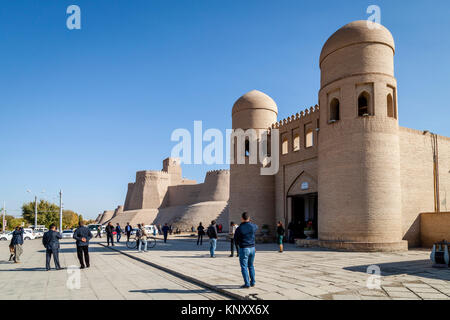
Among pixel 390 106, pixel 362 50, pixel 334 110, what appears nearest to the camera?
pixel 362 50

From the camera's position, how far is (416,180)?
19.4 metres

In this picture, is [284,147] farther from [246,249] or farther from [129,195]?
[129,195]

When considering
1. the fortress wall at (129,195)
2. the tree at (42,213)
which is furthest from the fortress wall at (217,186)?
the tree at (42,213)

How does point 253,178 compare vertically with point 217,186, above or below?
below

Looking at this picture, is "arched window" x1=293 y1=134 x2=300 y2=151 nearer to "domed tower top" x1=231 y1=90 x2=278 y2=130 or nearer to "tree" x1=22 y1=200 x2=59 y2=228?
"domed tower top" x1=231 y1=90 x2=278 y2=130

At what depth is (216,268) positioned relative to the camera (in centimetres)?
1055

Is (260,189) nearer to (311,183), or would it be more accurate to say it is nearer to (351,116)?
(311,183)

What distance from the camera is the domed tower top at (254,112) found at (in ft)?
86.0

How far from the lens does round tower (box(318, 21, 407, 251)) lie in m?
16.5

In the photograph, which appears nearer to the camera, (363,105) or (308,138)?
(363,105)

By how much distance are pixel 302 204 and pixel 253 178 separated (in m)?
4.07

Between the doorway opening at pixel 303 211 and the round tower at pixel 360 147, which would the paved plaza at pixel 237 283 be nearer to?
the round tower at pixel 360 147

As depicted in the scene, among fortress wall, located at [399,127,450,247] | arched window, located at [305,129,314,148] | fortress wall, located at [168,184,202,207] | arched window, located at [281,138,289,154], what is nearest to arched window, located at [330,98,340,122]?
arched window, located at [305,129,314,148]

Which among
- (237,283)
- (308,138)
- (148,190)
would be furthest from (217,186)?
(237,283)
